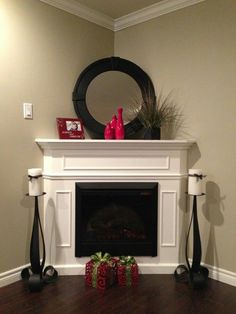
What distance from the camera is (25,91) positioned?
232 cm

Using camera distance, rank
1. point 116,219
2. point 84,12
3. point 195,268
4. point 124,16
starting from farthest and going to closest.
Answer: point 124,16, point 84,12, point 116,219, point 195,268

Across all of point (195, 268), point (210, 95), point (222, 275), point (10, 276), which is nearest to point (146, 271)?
point (195, 268)

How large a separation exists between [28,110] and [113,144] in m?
0.74

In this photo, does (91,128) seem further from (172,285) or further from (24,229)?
(172,285)

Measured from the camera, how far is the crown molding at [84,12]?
98.7 inches

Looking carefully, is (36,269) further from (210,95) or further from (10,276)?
(210,95)

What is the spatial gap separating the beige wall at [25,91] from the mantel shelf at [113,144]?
7.6 inches

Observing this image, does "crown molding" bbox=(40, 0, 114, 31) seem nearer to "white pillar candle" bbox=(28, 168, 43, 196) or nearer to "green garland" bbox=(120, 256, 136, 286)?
"white pillar candle" bbox=(28, 168, 43, 196)

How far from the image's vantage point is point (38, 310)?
1884mm

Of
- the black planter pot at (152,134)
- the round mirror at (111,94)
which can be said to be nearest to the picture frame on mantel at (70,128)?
the round mirror at (111,94)

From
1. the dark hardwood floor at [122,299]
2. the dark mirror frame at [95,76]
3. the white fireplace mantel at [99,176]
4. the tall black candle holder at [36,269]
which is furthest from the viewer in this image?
the dark mirror frame at [95,76]

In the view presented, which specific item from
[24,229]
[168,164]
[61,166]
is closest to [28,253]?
[24,229]

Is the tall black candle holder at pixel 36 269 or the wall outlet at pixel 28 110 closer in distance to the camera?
the tall black candle holder at pixel 36 269

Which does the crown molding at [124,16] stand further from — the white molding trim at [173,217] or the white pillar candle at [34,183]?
the white molding trim at [173,217]
